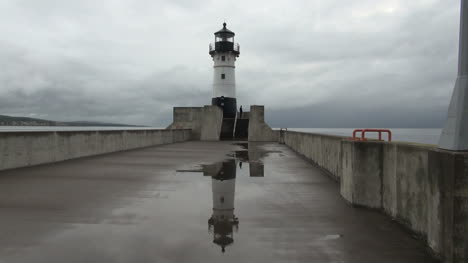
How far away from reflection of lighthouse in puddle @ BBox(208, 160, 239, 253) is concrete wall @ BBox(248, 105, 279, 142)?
1817 centimetres

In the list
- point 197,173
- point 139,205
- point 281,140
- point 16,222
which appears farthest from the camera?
point 281,140

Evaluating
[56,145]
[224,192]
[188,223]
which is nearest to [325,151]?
[224,192]

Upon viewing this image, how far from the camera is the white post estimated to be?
3238mm

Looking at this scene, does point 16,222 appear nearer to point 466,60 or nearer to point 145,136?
point 466,60

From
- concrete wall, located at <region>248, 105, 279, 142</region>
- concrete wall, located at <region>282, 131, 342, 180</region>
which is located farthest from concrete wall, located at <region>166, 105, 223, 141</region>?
concrete wall, located at <region>282, 131, 342, 180</region>

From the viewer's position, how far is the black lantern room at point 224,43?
34625 millimetres

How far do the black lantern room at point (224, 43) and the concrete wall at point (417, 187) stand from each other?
30.4 m

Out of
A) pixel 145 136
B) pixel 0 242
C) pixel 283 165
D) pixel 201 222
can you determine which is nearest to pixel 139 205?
pixel 201 222

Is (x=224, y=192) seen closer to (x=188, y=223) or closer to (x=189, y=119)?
(x=188, y=223)

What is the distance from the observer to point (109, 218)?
15.2 feet

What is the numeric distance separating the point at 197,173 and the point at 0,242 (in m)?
5.61

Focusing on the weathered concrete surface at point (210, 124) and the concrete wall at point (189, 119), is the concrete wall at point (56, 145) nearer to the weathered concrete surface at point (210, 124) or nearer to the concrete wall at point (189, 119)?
the weathered concrete surface at point (210, 124)

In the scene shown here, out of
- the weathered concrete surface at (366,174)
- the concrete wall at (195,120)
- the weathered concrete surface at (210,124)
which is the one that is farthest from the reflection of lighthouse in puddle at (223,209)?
the concrete wall at (195,120)

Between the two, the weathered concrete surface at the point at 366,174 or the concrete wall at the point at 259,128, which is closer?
the weathered concrete surface at the point at 366,174
